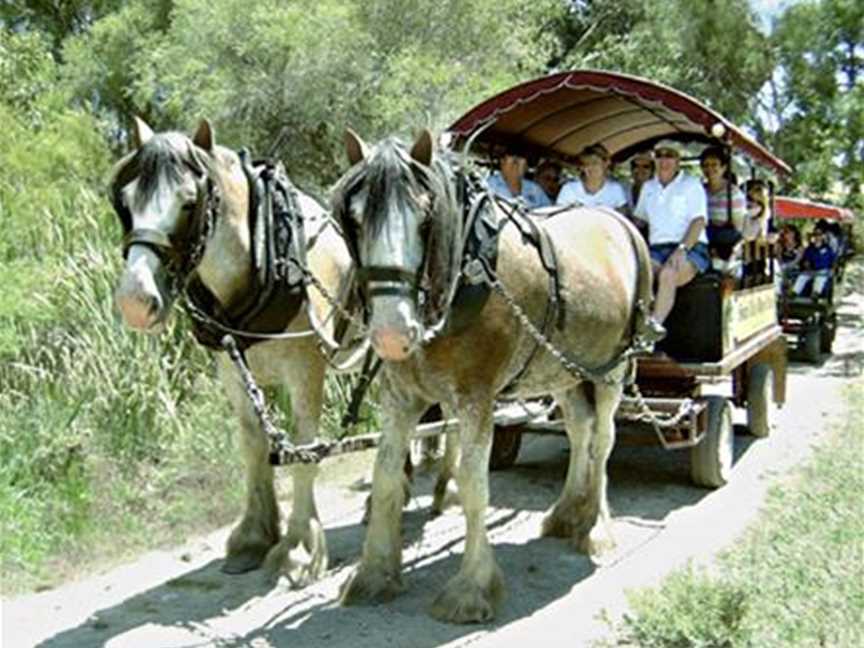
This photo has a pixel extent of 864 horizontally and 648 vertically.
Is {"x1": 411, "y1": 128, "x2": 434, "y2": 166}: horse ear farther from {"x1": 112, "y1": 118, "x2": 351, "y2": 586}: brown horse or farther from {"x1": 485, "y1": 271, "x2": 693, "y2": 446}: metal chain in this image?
{"x1": 112, "y1": 118, "x2": 351, "y2": 586}: brown horse

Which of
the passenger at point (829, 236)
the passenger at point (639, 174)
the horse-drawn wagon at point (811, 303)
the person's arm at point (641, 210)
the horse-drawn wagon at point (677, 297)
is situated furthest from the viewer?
the passenger at point (829, 236)

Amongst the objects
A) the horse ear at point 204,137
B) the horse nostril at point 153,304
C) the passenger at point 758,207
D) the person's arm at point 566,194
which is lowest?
the horse nostril at point 153,304

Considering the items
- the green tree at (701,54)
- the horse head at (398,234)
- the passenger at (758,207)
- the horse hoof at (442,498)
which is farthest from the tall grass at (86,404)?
the green tree at (701,54)

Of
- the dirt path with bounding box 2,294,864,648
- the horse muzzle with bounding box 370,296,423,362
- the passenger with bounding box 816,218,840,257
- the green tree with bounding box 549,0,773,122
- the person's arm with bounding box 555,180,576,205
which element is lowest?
the dirt path with bounding box 2,294,864,648

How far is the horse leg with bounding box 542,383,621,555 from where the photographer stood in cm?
A: 557

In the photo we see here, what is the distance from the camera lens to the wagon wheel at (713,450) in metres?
6.81

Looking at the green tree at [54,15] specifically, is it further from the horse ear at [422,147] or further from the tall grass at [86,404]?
the horse ear at [422,147]

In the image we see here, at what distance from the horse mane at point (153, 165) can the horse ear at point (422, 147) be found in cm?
98

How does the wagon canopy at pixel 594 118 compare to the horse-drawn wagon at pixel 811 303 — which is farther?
the horse-drawn wagon at pixel 811 303

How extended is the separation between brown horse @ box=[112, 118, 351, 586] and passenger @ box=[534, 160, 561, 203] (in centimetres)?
277

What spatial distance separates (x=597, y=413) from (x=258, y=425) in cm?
191

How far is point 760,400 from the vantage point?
8.34 m

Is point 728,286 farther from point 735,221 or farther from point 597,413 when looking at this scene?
point 597,413

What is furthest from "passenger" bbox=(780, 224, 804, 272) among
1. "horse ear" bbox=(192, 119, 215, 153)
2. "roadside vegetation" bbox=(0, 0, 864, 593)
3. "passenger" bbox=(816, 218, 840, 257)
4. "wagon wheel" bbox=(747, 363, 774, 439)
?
"horse ear" bbox=(192, 119, 215, 153)
